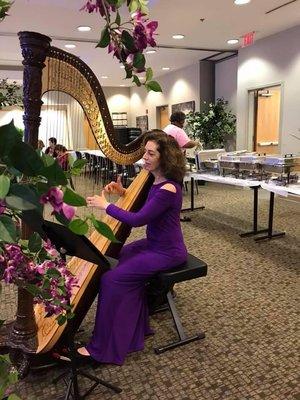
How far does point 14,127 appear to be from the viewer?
1.23 ft

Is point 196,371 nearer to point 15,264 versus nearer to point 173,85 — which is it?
point 15,264

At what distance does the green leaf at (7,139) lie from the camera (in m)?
0.36

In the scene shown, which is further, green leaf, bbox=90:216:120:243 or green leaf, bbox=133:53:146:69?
green leaf, bbox=133:53:146:69

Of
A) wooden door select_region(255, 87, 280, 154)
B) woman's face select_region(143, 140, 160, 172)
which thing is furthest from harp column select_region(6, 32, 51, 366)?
wooden door select_region(255, 87, 280, 154)

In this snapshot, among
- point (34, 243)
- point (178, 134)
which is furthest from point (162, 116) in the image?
point (34, 243)

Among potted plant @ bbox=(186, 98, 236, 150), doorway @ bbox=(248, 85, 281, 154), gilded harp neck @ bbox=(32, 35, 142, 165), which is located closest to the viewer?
gilded harp neck @ bbox=(32, 35, 142, 165)

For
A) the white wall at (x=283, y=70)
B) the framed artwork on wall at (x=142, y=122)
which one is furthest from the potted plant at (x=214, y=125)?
the framed artwork on wall at (x=142, y=122)

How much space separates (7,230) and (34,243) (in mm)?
185

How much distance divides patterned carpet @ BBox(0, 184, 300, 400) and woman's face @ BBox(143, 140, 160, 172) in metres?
1.11

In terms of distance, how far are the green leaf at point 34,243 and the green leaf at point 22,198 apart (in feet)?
0.54

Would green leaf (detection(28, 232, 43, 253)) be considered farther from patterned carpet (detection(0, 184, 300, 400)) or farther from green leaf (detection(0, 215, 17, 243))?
patterned carpet (detection(0, 184, 300, 400))

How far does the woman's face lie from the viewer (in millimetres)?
2215

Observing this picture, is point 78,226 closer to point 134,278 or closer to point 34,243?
point 34,243

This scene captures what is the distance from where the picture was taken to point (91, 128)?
6.55ft
